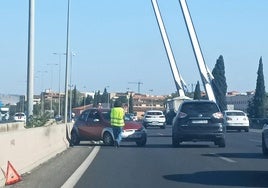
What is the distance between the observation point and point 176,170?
18.4 m

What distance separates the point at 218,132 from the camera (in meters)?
28.2

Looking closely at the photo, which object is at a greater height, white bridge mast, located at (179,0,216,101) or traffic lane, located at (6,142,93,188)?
white bridge mast, located at (179,0,216,101)

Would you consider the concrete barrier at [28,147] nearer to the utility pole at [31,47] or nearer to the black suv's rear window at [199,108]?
the utility pole at [31,47]

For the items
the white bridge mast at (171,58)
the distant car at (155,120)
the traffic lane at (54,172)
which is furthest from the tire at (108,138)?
the white bridge mast at (171,58)

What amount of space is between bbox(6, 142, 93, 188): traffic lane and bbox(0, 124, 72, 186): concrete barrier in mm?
240

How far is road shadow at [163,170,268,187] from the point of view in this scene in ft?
49.9

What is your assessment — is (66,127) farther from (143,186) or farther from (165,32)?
(165,32)

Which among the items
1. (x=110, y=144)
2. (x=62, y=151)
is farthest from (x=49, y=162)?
(x=110, y=144)

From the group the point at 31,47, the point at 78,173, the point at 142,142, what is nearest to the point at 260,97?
the point at 142,142

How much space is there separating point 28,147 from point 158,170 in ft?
10.8

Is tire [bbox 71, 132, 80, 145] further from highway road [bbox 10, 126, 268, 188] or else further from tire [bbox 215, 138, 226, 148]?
tire [bbox 215, 138, 226, 148]

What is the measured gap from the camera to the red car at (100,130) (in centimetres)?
3055

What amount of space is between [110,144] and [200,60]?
48.2 m

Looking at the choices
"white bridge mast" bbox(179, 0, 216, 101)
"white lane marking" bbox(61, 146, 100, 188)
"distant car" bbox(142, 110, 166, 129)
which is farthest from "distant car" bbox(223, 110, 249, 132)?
"white lane marking" bbox(61, 146, 100, 188)
